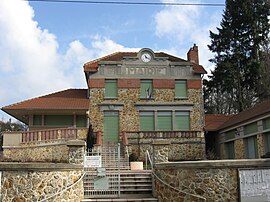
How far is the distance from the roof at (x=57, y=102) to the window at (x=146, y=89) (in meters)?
4.43

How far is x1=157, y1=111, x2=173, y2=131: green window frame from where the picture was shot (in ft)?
86.1

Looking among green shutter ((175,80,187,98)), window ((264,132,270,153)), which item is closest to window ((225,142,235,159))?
window ((264,132,270,153))

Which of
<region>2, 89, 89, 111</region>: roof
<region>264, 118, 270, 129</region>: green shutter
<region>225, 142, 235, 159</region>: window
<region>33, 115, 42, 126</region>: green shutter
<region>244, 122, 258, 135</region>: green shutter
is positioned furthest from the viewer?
<region>33, 115, 42, 126</region>: green shutter

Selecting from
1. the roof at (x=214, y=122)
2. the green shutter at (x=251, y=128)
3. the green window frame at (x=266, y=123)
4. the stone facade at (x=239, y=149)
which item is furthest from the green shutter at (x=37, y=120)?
the green window frame at (x=266, y=123)

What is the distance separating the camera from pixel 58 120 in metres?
25.4

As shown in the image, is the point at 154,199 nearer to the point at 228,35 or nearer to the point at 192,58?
the point at 192,58

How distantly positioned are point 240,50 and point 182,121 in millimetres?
14548

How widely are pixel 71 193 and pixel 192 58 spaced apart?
21.8 metres

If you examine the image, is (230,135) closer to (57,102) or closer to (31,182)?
(57,102)

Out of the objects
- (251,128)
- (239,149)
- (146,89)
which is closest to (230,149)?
(239,149)

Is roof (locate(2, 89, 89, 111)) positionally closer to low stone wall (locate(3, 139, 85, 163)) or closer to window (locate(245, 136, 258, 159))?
low stone wall (locate(3, 139, 85, 163))

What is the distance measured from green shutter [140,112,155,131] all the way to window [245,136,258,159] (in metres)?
7.39

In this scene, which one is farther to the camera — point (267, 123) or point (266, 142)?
point (266, 142)

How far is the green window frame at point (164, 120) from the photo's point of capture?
26234 mm
